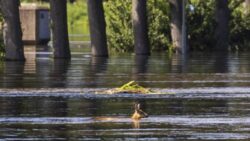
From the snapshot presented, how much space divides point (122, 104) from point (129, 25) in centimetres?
3360

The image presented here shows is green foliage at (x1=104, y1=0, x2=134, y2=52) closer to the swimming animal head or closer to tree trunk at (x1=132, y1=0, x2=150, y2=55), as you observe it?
tree trunk at (x1=132, y1=0, x2=150, y2=55)

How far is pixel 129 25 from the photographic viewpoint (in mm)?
56812

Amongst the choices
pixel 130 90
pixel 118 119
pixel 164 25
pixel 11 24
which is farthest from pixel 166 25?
pixel 118 119

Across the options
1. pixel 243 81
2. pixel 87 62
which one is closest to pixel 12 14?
pixel 87 62

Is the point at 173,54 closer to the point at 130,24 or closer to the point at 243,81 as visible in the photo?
the point at 130,24

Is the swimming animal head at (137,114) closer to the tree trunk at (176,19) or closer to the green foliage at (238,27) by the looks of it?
the tree trunk at (176,19)

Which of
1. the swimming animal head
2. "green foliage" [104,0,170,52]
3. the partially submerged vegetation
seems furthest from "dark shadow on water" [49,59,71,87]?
"green foliage" [104,0,170,52]

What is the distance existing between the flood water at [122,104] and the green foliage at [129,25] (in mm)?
17429

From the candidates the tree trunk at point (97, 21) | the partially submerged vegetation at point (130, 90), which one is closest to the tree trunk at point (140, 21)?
the tree trunk at point (97, 21)

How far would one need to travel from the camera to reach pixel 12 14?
42.6m

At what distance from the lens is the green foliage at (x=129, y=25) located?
186 feet

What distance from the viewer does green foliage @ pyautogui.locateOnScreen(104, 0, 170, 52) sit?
56688 mm

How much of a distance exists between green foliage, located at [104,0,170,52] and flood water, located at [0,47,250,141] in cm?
1743

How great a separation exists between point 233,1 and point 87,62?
19291mm
